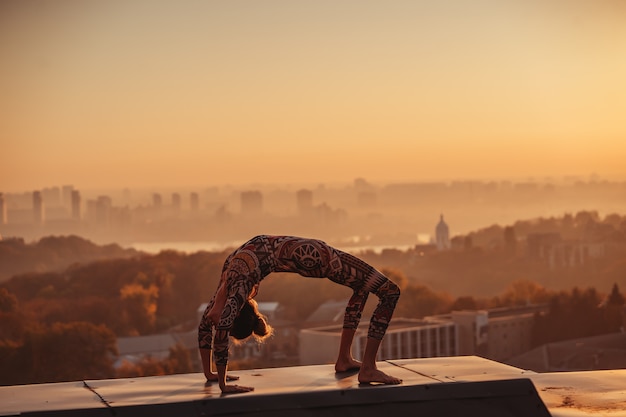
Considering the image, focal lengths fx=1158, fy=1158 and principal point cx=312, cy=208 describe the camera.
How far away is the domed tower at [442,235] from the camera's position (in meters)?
75.5

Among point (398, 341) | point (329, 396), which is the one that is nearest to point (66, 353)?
point (398, 341)

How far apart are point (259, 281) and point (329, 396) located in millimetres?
850

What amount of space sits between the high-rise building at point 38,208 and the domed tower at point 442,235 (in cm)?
2609

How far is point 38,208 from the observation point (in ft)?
203

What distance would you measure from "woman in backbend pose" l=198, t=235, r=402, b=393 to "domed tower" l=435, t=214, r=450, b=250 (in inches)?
2688

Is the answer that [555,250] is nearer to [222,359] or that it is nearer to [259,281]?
[259,281]

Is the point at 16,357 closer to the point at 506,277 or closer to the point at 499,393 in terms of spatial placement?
the point at 506,277

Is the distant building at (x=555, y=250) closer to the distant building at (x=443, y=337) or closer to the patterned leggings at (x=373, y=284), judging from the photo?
the distant building at (x=443, y=337)

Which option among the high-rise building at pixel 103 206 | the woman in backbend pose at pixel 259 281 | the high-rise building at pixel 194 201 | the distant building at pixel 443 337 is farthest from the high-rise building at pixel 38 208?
the woman in backbend pose at pixel 259 281

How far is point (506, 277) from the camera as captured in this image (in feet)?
233

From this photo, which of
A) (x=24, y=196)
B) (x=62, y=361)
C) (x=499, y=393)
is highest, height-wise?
(x=24, y=196)

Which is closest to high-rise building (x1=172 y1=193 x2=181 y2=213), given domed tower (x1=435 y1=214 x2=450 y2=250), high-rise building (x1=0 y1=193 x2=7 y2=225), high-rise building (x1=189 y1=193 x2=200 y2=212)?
high-rise building (x1=189 y1=193 x2=200 y2=212)

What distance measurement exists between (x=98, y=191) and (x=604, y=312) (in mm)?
29432

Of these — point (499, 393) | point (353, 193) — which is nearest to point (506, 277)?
point (353, 193)
